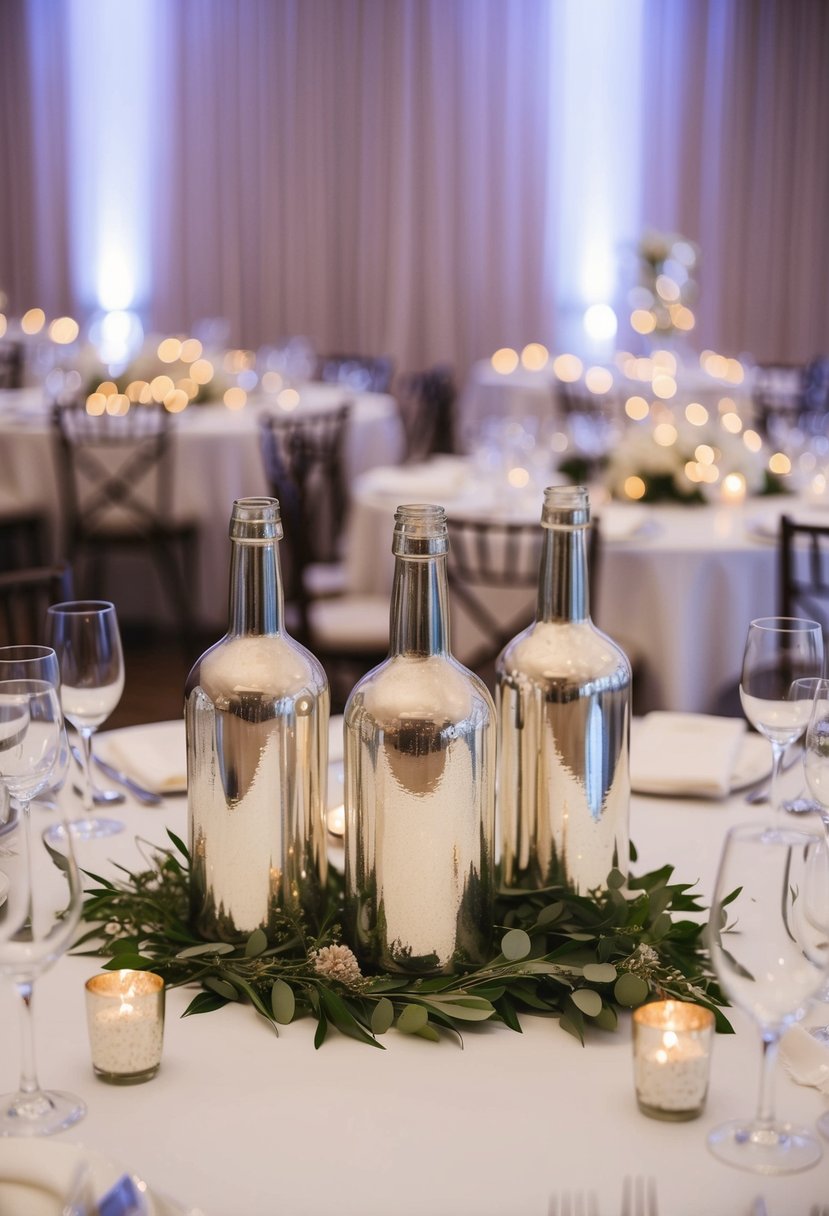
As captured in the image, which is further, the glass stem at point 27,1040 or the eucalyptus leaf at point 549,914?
the eucalyptus leaf at point 549,914

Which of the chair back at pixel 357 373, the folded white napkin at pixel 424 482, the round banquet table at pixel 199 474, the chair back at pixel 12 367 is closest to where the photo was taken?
the folded white napkin at pixel 424 482

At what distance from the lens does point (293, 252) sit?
955 cm

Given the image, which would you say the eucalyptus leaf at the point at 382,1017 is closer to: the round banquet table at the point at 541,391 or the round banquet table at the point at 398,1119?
the round banquet table at the point at 398,1119

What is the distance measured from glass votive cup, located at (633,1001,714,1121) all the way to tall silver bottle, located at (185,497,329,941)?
1.01 feet

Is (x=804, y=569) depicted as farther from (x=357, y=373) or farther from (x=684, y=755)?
(x=357, y=373)

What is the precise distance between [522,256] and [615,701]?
8.52 m

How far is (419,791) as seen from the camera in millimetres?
1066

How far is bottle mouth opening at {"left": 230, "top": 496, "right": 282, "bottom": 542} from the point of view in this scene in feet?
3.54

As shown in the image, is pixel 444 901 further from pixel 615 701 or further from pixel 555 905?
pixel 615 701

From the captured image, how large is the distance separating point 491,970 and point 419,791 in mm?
151

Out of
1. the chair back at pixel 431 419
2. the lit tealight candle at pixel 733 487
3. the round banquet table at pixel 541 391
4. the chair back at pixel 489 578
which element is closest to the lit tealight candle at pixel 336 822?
the chair back at pixel 489 578

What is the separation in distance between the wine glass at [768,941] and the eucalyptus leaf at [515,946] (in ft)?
0.76

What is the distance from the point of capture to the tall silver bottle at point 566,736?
3.83ft

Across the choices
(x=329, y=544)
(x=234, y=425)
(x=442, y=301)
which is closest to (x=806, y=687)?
(x=234, y=425)
